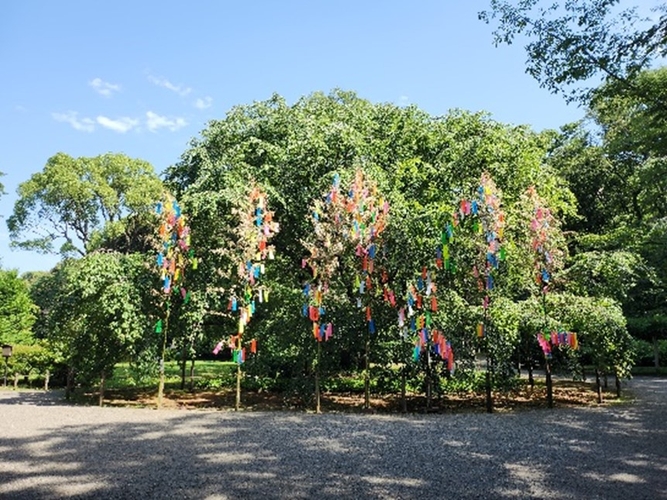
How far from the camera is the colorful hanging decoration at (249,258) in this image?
1155 cm

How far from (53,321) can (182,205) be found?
4.77m

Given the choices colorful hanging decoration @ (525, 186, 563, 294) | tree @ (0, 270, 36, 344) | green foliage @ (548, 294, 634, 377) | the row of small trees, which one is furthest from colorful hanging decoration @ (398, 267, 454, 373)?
tree @ (0, 270, 36, 344)

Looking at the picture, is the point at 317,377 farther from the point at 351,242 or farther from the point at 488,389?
the point at 488,389

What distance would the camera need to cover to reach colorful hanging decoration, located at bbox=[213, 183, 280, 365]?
11.6 m

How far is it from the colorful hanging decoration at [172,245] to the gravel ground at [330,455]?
10.8ft

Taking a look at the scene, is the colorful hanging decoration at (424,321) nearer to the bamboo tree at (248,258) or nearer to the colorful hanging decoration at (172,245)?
the bamboo tree at (248,258)

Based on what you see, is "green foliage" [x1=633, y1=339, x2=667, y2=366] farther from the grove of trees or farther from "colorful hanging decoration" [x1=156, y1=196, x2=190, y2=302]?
"colorful hanging decoration" [x1=156, y1=196, x2=190, y2=302]

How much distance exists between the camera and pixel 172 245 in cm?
1198

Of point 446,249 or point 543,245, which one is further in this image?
point 543,245

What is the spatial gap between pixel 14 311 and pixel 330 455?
25805mm

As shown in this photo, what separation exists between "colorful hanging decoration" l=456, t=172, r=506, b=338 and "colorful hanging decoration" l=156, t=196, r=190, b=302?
261 inches

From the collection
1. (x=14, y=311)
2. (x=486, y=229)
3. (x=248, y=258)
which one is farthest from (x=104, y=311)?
(x=14, y=311)

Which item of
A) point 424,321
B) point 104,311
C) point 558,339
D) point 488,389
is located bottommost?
point 488,389

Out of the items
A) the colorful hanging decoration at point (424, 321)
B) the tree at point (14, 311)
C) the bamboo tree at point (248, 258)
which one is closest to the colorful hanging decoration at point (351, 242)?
the colorful hanging decoration at point (424, 321)
